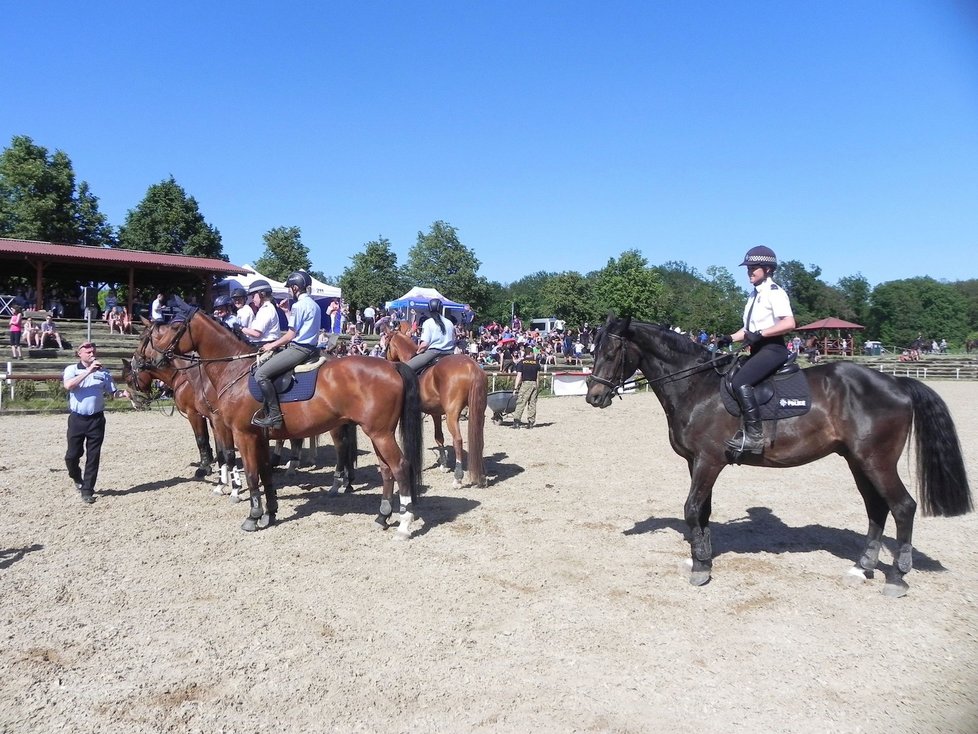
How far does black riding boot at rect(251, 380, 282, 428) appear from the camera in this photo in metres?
7.57

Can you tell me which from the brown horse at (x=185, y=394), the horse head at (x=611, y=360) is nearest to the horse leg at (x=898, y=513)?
the horse head at (x=611, y=360)

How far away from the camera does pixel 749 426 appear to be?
615cm

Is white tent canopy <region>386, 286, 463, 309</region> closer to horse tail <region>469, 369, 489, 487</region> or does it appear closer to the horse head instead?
horse tail <region>469, 369, 489, 487</region>

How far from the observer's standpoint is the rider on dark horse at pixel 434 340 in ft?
36.4

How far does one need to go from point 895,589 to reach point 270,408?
6.70 meters

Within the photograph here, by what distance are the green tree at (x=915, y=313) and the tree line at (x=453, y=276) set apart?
0.43 ft

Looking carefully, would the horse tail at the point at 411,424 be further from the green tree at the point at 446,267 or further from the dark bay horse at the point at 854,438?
the green tree at the point at 446,267

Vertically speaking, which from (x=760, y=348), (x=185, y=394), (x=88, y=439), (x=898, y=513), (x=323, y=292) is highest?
(x=323, y=292)

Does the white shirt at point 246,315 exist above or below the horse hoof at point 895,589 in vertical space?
above

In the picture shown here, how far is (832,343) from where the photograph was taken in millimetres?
59938

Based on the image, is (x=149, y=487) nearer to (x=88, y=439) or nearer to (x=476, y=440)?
(x=88, y=439)

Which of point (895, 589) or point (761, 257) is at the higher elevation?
point (761, 257)

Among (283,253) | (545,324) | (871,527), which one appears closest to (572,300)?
(545,324)

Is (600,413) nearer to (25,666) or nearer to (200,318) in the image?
(200,318)
